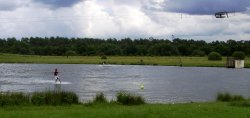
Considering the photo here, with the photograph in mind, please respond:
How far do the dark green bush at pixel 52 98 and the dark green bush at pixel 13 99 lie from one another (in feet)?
1.87

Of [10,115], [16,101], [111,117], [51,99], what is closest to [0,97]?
[16,101]

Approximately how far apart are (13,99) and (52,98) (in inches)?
99.8

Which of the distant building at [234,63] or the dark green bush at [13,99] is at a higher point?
the dark green bush at [13,99]

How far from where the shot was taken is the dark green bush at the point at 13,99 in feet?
101

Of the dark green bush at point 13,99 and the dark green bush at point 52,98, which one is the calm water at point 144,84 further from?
the dark green bush at point 13,99

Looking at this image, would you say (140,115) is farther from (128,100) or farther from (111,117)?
(128,100)

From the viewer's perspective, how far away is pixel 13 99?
1240 inches

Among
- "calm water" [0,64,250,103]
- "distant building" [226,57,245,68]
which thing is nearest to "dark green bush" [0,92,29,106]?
"calm water" [0,64,250,103]

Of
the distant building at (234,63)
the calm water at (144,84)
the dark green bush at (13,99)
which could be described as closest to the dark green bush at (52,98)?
the dark green bush at (13,99)

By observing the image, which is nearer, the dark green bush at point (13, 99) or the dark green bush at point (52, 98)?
the dark green bush at point (13, 99)

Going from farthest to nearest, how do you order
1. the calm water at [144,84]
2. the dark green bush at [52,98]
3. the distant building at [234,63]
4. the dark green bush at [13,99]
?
the distant building at [234,63] → the calm water at [144,84] → the dark green bush at [52,98] → the dark green bush at [13,99]

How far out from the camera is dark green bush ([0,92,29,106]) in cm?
3078

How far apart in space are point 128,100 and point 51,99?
16.8 feet

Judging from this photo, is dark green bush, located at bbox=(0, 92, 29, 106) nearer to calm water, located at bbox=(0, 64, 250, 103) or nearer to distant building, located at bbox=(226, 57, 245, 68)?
calm water, located at bbox=(0, 64, 250, 103)
